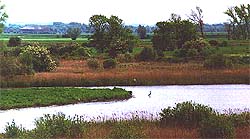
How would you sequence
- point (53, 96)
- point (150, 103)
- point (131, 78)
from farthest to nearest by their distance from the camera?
point (131, 78)
point (53, 96)
point (150, 103)

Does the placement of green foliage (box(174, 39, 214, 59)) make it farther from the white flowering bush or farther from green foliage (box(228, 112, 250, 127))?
green foliage (box(228, 112, 250, 127))

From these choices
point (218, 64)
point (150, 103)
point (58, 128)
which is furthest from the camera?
point (218, 64)

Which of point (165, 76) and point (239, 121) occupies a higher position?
point (239, 121)

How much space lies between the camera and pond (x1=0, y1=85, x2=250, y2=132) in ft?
73.7

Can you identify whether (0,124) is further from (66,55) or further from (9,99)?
(66,55)

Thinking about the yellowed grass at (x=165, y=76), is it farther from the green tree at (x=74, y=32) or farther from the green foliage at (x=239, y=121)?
the green tree at (x=74, y=32)

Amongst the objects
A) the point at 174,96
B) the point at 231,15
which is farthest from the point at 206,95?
the point at 231,15

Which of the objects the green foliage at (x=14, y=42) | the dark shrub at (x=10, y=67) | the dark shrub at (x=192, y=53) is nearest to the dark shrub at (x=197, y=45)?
the dark shrub at (x=192, y=53)

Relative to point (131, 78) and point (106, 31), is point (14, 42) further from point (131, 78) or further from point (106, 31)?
point (131, 78)

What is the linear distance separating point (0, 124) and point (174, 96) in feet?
40.7

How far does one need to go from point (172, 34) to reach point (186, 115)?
50.2 metres

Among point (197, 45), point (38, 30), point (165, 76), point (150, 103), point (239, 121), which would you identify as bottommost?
point (150, 103)

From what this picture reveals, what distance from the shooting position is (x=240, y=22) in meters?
78.6

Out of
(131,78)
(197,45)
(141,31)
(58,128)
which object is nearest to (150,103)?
(131,78)
